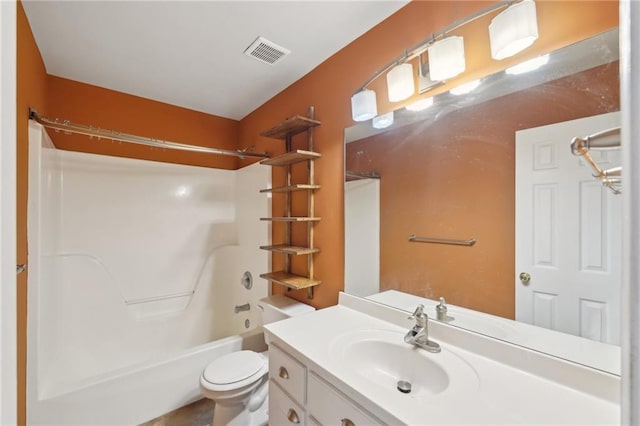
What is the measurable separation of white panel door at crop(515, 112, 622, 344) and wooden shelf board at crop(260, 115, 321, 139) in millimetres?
1141

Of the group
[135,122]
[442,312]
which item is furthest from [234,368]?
[135,122]

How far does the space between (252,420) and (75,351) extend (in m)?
1.41

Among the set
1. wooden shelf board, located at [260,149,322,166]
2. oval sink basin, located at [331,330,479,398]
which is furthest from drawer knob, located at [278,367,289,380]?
wooden shelf board, located at [260,149,322,166]

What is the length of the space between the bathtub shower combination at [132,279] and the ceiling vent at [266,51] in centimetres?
85

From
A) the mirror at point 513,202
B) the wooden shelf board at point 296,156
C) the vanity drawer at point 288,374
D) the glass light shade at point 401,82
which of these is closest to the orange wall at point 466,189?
the mirror at point 513,202

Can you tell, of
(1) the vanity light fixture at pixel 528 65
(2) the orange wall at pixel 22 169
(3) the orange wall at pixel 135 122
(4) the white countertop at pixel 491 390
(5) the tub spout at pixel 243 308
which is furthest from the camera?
(5) the tub spout at pixel 243 308

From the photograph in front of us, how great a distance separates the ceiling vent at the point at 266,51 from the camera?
5.15ft

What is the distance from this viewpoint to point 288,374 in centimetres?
110

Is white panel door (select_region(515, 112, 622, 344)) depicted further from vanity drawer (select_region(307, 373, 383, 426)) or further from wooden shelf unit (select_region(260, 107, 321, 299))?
wooden shelf unit (select_region(260, 107, 321, 299))

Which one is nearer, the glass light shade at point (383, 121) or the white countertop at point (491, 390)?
the white countertop at point (491, 390)

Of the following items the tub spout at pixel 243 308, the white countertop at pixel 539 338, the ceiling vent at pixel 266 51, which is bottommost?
the tub spout at pixel 243 308

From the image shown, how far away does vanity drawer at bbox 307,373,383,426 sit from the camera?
81cm

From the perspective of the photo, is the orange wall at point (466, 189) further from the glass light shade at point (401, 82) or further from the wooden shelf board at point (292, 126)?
the wooden shelf board at point (292, 126)

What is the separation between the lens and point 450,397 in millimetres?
778
